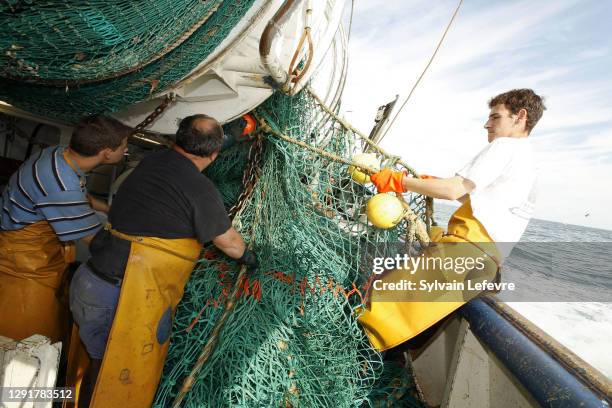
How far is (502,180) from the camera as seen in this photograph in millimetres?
1902

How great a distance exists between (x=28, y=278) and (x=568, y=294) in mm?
9457

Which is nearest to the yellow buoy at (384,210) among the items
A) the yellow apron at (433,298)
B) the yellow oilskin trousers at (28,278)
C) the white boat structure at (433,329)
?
the yellow apron at (433,298)

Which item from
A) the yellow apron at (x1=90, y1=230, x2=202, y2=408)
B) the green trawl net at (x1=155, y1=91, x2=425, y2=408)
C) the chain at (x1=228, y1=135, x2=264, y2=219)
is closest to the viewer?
the yellow apron at (x1=90, y1=230, x2=202, y2=408)

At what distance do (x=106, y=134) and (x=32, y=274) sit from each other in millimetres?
890

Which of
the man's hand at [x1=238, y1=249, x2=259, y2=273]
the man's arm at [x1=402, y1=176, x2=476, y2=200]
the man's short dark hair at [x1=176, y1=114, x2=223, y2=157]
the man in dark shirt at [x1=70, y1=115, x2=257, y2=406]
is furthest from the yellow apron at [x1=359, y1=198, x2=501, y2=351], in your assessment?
the man's short dark hair at [x1=176, y1=114, x2=223, y2=157]

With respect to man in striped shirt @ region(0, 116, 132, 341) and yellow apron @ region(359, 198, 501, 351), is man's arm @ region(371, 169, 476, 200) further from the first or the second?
man in striped shirt @ region(0, 116, 132, 341)

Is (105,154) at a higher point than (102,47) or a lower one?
lower

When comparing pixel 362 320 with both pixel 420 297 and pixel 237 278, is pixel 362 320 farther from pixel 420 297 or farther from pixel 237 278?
pixel 237 278

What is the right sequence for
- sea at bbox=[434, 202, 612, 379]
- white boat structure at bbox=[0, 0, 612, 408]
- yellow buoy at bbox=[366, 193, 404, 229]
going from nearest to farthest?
white boat structure at bbox=[0, 0, 612, 408] → yellow buoy at bbox=[366, 193, 404, 229] → sea at bbox=[434, 202, 612, 379]

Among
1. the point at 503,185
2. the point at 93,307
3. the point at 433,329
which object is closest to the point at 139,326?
the point at 93,307

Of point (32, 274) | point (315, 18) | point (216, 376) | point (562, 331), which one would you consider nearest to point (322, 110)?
point (315, 18)

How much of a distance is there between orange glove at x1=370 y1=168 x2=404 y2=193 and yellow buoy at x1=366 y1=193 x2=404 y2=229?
0.06 metres

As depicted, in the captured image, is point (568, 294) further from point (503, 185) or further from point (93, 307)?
point (93, 307)

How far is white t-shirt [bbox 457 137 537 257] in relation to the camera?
6.07 ft
